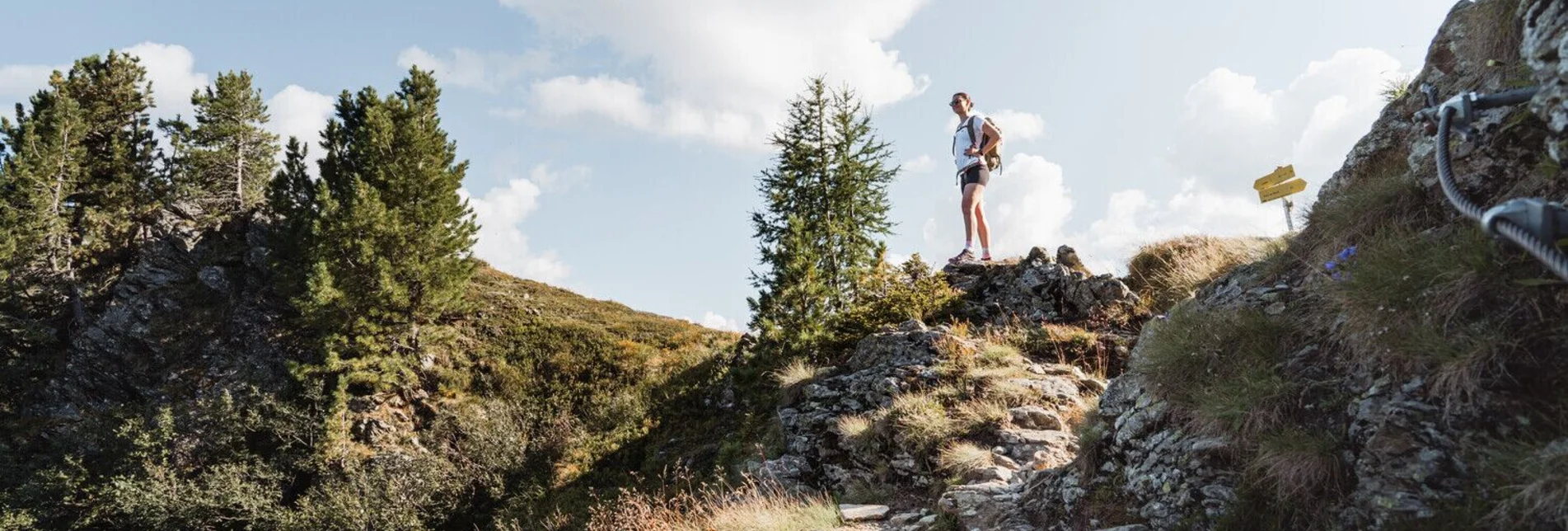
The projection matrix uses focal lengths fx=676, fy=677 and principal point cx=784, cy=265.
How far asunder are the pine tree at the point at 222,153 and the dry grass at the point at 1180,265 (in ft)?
152

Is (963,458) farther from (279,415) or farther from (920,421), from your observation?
(279,415)

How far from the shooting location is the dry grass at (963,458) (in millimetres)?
6629

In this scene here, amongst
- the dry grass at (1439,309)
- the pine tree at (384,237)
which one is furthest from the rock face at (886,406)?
the pine tree at (384,237)

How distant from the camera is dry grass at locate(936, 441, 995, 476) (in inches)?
261

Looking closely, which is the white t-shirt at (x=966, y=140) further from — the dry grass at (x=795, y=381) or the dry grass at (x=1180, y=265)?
the dry grass at (x=795, y=381)

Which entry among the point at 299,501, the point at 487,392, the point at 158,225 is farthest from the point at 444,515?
the point at 158,225

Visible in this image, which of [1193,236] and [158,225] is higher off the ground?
[158,225]

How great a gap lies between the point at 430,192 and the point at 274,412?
1101cm

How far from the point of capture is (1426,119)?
3309mm

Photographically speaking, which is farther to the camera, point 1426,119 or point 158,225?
point 158,225

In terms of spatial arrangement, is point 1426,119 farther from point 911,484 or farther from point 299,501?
point 299,501

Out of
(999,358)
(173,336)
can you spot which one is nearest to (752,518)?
(999,358)

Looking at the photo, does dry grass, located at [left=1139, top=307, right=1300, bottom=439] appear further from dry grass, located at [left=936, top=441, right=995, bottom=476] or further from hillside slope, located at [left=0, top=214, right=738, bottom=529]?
hillside slope, located at [left=0, top=214, right=738, bottom=529]

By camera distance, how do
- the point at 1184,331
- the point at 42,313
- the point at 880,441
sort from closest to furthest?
the point at 1184,331
the point at 880,441
the point at 42,313
